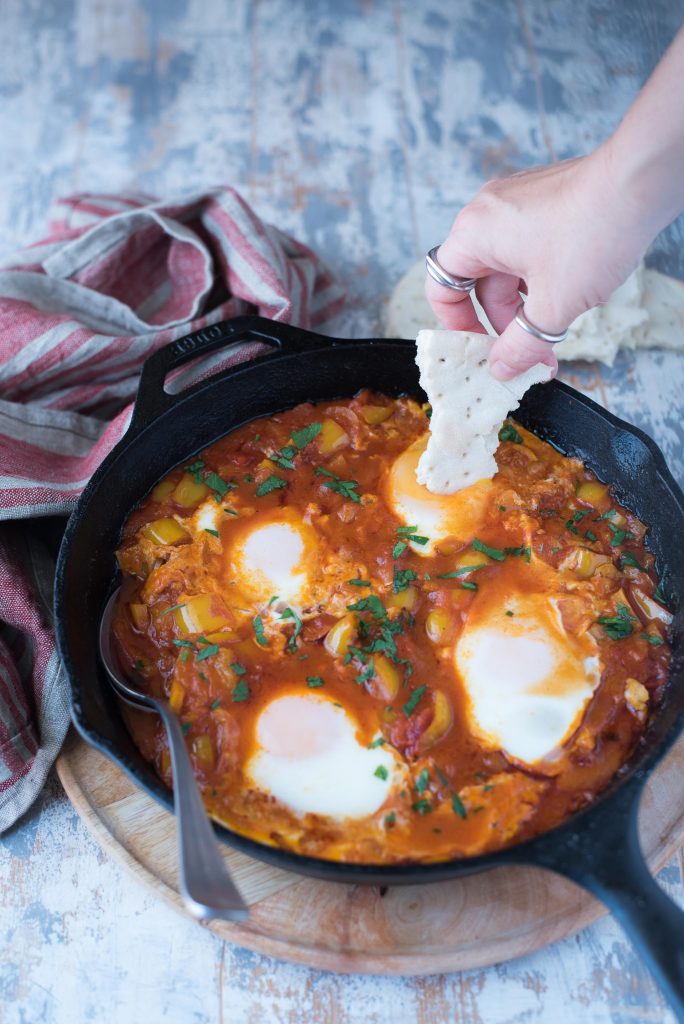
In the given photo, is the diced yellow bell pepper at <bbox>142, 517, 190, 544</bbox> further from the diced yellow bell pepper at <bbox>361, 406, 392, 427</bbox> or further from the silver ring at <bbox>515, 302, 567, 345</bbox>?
the silver ring at <bbox>515, 302, 567, 345</bbox>

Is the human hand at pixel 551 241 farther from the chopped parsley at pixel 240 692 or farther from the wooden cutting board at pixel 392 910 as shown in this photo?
the wooden cutting board at pixel 392 910

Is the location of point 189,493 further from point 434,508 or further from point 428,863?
point 428,863

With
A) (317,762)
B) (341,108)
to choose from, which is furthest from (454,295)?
(341,108)

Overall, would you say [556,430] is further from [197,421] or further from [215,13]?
[215,13]

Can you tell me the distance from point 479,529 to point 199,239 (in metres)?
2.16

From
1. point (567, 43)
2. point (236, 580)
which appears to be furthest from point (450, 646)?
point (567, 43)

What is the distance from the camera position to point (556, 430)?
14.1 ft

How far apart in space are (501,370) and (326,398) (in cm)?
113

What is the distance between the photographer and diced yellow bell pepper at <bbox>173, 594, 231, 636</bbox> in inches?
141

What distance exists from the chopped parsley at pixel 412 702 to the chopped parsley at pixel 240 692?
0.57 meters

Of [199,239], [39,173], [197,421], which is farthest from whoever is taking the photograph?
[39,173]

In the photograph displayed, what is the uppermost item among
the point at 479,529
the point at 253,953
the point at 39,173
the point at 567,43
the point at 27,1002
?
the point at 567,43

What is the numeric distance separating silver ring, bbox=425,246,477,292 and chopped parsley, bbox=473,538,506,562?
1001mm

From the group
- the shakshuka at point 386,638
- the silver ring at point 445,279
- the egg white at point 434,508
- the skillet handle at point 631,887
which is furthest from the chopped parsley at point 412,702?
the silver ring at point 445,279
